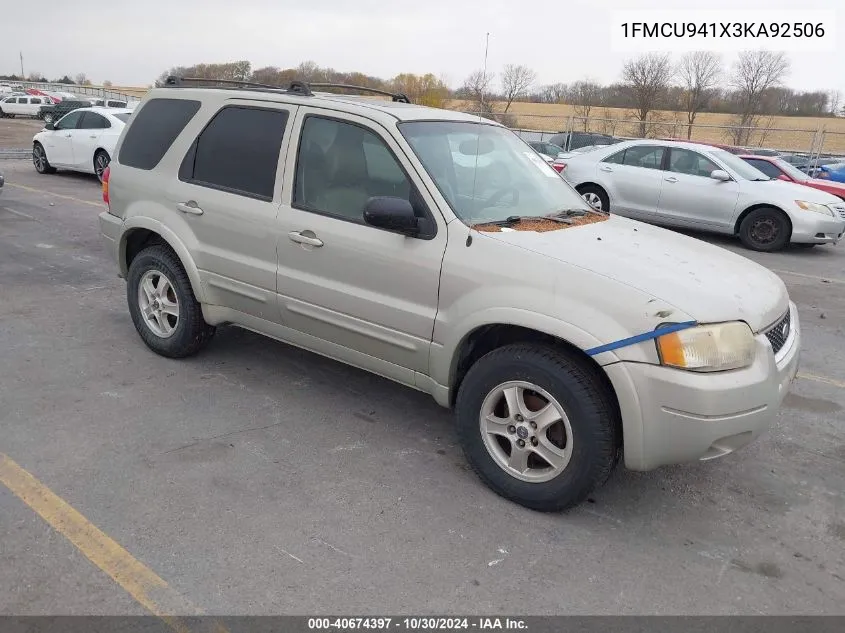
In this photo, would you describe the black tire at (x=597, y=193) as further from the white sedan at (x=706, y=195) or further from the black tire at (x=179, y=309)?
the black tire at (x=179, y=309)

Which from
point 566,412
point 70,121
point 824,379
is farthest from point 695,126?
point 566,412

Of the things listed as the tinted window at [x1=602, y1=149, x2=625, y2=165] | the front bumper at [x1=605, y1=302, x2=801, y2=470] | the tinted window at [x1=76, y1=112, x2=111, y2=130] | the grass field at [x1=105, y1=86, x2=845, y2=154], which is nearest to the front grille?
the front bumper at [x1=605, y1=302, x2=801, y2=470]

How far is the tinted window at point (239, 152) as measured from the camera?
4379mm

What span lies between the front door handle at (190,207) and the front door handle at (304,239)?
859 millimetres

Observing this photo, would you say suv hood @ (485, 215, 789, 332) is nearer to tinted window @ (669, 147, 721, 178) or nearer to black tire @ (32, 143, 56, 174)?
tinted window @ (669, 147, 721, 178)

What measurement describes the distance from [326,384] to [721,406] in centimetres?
265

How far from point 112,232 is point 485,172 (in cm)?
288

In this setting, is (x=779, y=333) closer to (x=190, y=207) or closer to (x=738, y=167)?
(x=190, y=207)

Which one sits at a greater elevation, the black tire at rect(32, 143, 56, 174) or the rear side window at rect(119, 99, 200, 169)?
the rear side window at rect(119, 99, 200, 169)

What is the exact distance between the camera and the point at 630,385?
3068mm

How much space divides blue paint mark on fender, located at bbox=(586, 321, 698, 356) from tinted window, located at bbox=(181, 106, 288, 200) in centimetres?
222

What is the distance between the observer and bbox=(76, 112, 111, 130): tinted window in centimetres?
1502

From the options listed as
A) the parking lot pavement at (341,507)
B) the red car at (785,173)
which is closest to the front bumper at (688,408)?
the parking lot pavement at (341,507)
